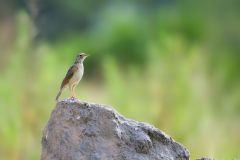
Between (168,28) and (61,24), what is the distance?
29.4 feet

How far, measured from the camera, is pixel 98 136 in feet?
21.3

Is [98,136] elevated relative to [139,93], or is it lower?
lower

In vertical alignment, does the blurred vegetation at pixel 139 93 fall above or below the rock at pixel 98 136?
above

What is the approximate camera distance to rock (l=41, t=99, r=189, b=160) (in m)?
6.45

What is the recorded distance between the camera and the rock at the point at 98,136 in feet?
21.1

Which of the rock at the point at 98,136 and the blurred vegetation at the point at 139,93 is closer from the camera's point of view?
the rock at the point at 98,136

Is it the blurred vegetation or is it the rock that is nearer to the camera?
the rock

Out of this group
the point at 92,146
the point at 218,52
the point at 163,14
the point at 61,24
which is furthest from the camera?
the point at 61,24

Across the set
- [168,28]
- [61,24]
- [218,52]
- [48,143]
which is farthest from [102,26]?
[48,143]

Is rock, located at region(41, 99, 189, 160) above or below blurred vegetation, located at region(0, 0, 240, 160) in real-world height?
below

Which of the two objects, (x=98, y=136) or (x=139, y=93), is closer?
(x=98, y=136)

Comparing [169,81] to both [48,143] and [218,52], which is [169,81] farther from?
[218,52]

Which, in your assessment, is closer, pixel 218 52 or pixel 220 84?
pixel 220 84

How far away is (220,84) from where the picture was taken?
1473 cm
